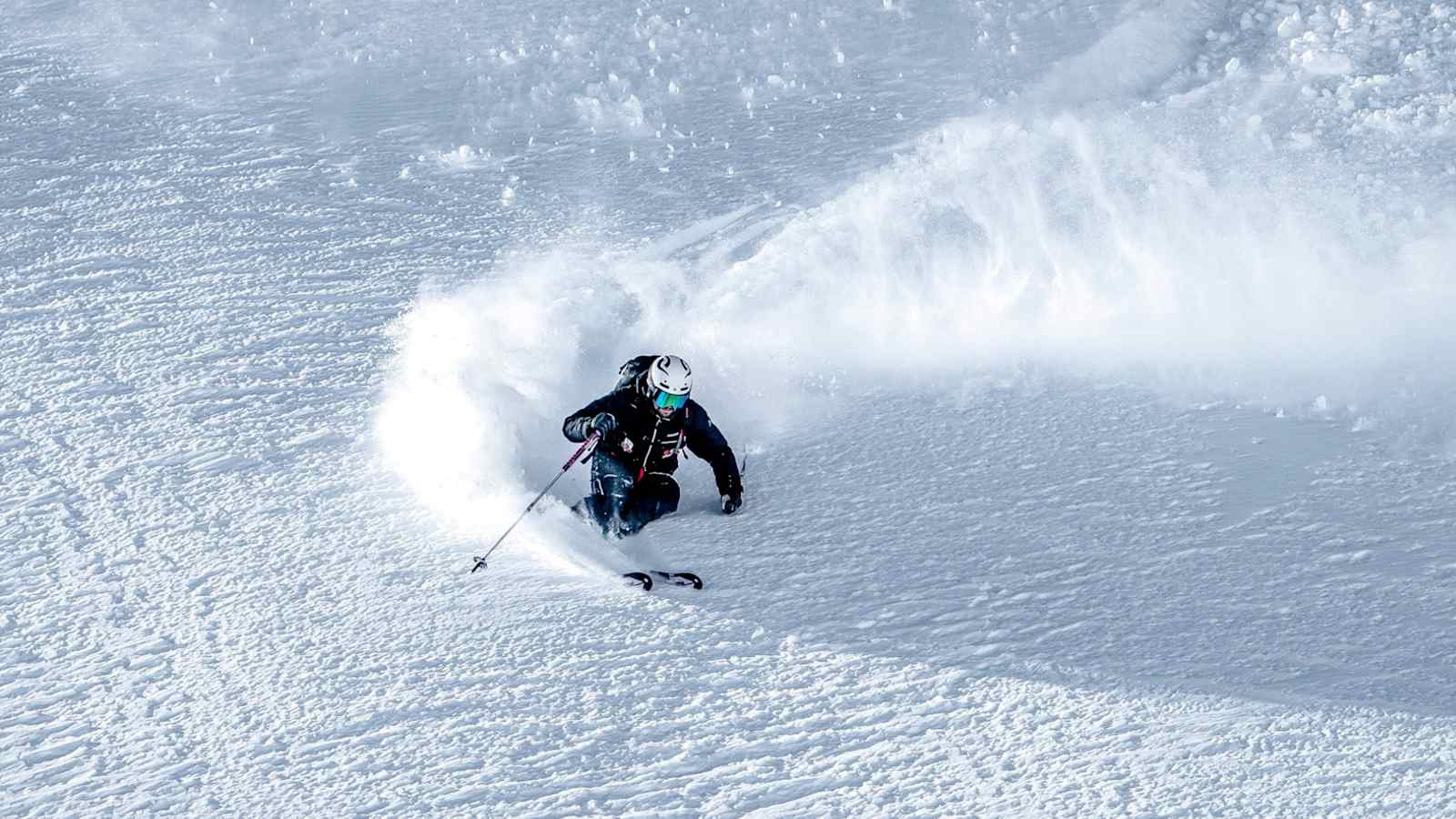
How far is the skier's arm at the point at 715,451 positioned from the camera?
7.18 metres

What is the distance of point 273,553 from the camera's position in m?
6.92

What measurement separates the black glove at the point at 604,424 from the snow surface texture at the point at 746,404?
478 millimetres

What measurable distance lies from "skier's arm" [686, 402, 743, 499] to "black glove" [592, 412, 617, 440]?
14.8 inches

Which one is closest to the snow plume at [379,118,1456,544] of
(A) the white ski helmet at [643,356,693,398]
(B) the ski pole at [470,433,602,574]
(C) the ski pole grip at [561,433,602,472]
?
(B) the ski pole at [470,433,602,574]

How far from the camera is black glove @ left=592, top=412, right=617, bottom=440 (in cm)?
704

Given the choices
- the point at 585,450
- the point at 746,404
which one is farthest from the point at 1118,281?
the point at 585,450

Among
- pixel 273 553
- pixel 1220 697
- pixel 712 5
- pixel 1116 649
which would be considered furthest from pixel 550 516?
pixel 712 5

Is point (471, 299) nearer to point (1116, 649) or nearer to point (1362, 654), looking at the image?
point (1116, 649)

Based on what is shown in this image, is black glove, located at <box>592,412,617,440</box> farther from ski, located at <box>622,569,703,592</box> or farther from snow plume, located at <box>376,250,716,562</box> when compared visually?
ski, located at <box>622,569,703,592</box>

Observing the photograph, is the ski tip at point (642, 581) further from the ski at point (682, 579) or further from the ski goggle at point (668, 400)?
the ski goggle at point (668, 400)

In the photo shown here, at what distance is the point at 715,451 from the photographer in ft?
23.6

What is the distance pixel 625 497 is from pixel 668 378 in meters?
0.63

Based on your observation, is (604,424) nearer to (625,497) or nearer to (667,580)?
(625,497)

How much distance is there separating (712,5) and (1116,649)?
33.3 ft
